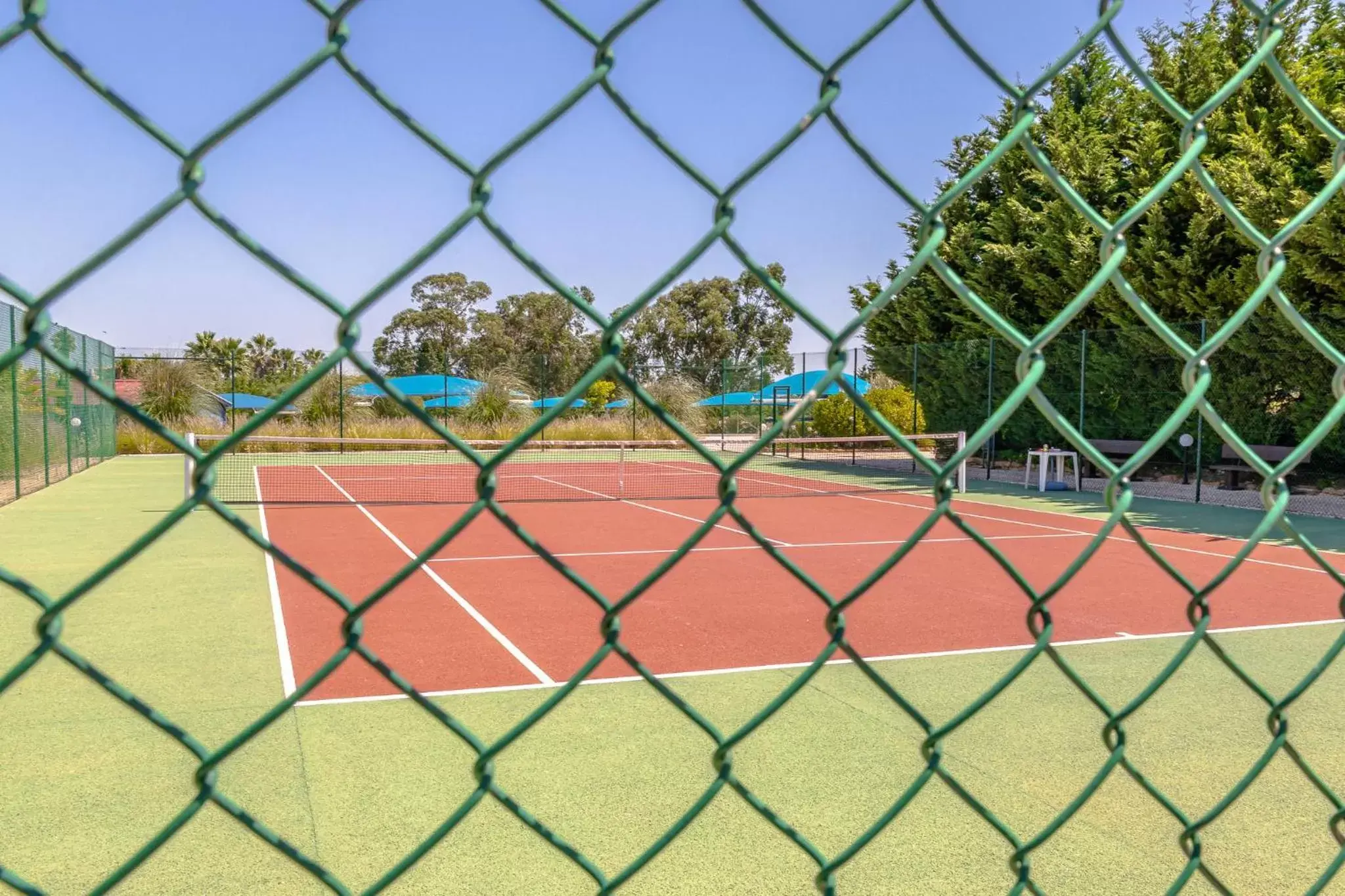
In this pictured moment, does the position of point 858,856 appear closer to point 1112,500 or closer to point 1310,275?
point 1112,500

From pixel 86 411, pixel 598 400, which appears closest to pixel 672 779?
pixel 86 411

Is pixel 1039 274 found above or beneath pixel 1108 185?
beneath

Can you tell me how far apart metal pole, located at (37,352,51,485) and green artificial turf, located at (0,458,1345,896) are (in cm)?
937

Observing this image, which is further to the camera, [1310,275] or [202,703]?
[1310,275]

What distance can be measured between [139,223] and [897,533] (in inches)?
422

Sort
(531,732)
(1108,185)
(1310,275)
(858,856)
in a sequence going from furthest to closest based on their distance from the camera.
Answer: (1108,185) < (1310,275) < (531,732) < (858,856)

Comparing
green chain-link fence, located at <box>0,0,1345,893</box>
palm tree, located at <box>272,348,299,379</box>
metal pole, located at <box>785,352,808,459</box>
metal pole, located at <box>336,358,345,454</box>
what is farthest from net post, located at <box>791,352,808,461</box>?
palm tree, located at <box>272,348,299,379</box>

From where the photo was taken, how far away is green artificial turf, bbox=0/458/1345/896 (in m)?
3.03

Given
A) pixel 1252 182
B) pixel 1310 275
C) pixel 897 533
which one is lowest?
pixel 897 533

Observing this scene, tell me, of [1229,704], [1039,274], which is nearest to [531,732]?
[1229,704]

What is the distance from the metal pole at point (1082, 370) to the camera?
1656cm

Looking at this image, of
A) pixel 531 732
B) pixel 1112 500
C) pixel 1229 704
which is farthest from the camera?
pixel 1229 704

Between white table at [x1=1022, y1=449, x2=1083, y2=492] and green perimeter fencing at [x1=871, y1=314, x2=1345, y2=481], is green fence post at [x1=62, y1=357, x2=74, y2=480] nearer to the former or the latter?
green perimeter fencing at [x1=871, y1=314, x2=1345, y2=481]

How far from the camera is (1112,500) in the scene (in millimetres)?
1119
